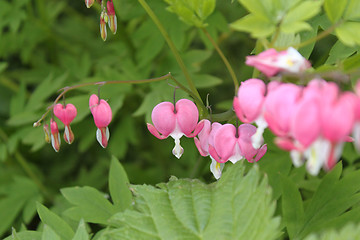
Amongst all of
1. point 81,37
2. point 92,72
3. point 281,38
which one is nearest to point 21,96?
point 92,72

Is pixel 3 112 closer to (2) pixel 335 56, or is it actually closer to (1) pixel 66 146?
(1) pixel 66 146

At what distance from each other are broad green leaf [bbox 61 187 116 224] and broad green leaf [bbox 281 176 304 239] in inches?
25.3

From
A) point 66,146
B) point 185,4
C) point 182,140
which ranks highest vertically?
point 185,4

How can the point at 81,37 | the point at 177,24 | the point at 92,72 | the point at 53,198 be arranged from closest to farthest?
the point at 177,24
the point at 53,198
the point at 92,72
the point at 81,37

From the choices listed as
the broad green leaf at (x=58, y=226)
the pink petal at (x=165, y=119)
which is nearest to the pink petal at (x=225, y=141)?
the pink petal at (x=165, y=119)

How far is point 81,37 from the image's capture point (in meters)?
3.25

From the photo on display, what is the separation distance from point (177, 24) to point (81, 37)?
1.35 meters

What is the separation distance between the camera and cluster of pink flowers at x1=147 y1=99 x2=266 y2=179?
1.36 m

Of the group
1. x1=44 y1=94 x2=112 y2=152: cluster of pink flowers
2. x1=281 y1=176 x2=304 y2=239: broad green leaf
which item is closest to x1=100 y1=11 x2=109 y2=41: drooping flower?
x1=44 y1=94 x2=112 y2=152: cluster of pink flowers

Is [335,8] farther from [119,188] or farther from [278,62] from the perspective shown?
[119,188]

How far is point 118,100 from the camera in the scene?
2.27m

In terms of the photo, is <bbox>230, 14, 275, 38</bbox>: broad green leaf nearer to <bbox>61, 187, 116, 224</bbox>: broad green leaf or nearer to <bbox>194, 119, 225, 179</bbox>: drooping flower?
<bbox>194, 119, 225, 179</bbox>: drooping flower

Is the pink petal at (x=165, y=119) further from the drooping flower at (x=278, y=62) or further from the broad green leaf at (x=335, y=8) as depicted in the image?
the broad green leaf at (x=335, y=8)

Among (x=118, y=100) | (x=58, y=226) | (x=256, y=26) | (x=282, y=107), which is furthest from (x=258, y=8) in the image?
(x=118, y=100)
